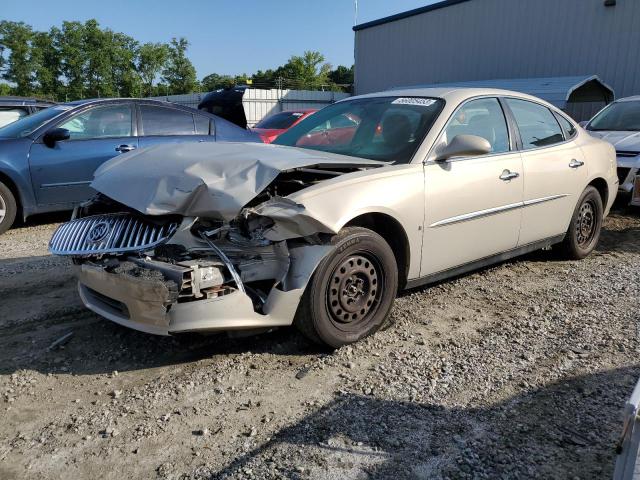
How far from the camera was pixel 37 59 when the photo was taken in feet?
186

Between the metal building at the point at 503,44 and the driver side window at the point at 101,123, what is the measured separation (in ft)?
40.5

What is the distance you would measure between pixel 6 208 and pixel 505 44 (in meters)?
17.4

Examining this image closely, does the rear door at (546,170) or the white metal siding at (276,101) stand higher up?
the white metal siding at (276,101)

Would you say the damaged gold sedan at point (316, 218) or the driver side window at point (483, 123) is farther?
the driver side window at point (483, 123)

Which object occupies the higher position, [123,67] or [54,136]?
[123,67]

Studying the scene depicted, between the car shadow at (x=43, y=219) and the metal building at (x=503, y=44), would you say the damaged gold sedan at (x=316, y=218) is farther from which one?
the metal building at (x=503, y=44)

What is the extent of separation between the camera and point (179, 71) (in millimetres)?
64625

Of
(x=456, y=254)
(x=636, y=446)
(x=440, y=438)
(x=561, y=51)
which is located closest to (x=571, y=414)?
(x=440, y=438)

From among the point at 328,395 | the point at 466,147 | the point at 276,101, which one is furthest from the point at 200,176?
the point at 276,101

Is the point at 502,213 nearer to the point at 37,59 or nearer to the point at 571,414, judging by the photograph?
the point at 571,414

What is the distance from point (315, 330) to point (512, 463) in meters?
1.26

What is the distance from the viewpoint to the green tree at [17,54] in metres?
55.9

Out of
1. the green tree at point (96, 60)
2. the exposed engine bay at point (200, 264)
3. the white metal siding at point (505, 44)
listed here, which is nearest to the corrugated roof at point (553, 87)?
the white metal siding at point (505, 44)

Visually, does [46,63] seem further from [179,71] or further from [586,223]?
[586,223]
